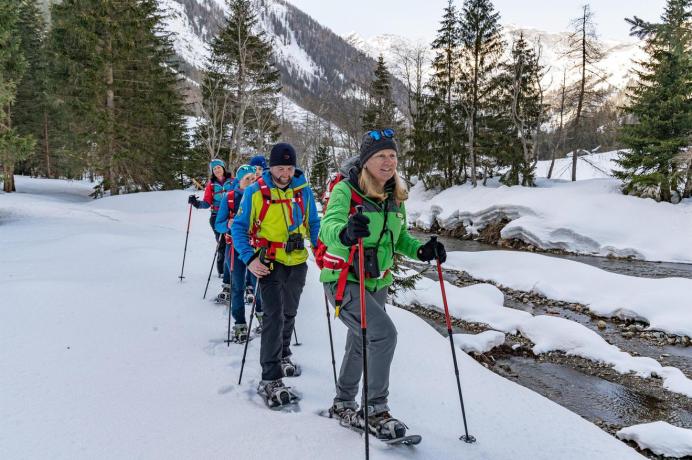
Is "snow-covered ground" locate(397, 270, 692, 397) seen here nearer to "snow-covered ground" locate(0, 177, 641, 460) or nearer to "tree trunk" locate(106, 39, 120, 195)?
"snow-covered ground" locate(0, 177, 641, 460)

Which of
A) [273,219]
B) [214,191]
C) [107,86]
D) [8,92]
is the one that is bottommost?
[273,219]

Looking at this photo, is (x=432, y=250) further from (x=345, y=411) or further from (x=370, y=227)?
(x=345, y=411)

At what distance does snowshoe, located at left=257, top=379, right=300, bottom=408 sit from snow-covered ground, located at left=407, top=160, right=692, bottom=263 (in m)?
18.7

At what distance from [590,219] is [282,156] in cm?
2052

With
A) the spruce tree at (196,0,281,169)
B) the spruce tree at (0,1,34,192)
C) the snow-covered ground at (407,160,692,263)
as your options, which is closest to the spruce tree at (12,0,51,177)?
the spruce tree at (196,0,281,169)

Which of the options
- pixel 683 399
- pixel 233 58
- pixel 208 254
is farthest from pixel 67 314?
pixel 233 58

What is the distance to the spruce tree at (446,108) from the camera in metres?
32.8

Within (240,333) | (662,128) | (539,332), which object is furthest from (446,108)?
(240,333)

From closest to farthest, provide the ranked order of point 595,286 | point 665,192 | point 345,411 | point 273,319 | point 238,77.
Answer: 1. point 345,411
2. point 273,319
3. point 595,286
4. point 665,192
5. point 238,77

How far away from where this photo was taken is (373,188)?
120 inches

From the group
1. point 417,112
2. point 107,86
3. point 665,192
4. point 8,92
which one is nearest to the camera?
point 8,92

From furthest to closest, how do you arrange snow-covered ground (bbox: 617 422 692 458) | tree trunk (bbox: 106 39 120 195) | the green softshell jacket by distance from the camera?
tree trunk (bbox: 106 39 120 195)
snow-covered ground (bbox: 617 422 692 458)
the green softshell jacket

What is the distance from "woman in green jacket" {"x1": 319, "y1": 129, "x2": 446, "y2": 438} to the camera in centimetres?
300

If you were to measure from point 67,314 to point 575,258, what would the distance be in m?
18.9
